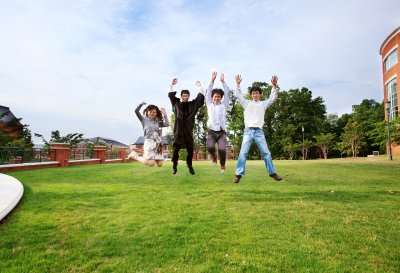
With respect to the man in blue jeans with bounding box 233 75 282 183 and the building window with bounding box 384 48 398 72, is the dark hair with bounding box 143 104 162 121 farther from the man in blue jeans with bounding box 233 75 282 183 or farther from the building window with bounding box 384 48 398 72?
the building window with bounding box 384 48 398 72

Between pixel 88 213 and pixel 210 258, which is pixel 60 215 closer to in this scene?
pixel 88 213

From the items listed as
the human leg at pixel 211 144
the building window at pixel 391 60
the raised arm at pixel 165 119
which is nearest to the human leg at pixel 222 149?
the human leg at pixel 211 144

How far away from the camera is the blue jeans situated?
5.48 metres

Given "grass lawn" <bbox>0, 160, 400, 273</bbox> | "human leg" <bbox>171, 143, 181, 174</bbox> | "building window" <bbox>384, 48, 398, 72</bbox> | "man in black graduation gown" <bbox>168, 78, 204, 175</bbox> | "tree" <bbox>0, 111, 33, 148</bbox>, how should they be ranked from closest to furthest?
"man in black graduation gown" <bbox>168, 78, 204, 175</bbox>
"human leg" <bbox>171, 143, 181, 174</bbox>
"grass lawn" <bbox>0, 160, 400, 273</bbox>
"tree" <bbox>0, 111, 33, 148</bbox>
"building window" <bbox>384, 48, 398, 72</bbox>

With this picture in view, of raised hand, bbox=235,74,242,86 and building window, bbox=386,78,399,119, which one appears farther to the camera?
building window, bbox=386,78,399,119

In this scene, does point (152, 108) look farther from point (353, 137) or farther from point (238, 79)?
point (353, 137)

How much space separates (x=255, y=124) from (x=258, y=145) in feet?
1.19

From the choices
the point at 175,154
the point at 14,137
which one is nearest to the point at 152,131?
the point at 175,154

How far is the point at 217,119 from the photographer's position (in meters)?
6.20

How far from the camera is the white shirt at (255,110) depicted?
5570 millimetres

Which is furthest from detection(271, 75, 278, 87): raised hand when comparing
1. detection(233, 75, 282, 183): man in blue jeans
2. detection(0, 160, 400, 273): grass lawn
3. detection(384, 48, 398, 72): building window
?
detection(384, 48, 398, 72): building window

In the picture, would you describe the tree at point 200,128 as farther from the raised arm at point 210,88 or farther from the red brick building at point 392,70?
the red brick building at point 392,70

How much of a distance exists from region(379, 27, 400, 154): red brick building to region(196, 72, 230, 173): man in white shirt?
4663 centimetres

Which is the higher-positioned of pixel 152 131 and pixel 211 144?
pixel 152 131
